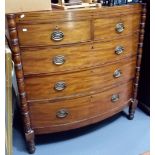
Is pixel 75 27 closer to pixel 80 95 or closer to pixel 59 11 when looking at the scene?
pixel 59 11

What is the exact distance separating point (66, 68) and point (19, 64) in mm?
288

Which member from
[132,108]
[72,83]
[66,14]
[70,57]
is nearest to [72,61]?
[70,57]

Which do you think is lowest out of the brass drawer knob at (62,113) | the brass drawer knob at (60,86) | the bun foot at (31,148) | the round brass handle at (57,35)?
the bun foot at (31,148)

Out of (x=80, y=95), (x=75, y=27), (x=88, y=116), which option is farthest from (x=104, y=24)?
(x=88, y=116)

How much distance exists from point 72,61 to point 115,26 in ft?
1.23

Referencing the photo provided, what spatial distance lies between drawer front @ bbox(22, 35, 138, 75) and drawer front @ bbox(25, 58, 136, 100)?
5 cm

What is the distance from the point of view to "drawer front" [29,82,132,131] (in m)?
1.52

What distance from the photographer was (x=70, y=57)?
1.44m

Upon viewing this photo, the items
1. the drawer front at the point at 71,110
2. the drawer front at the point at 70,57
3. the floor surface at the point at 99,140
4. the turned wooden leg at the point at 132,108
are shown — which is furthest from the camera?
the turned wooden leg at the point at 132,108

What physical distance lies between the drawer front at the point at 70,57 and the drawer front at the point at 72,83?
5 cm

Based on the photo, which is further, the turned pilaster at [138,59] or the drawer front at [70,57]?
the turned pilaster at [138,59]

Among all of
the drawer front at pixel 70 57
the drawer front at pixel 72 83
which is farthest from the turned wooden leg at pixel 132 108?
the drawer front at pixel 70 57

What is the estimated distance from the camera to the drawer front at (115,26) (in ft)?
4.79

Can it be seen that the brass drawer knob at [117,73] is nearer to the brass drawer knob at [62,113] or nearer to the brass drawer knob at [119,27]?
the brass drawer knob at [119,27]
